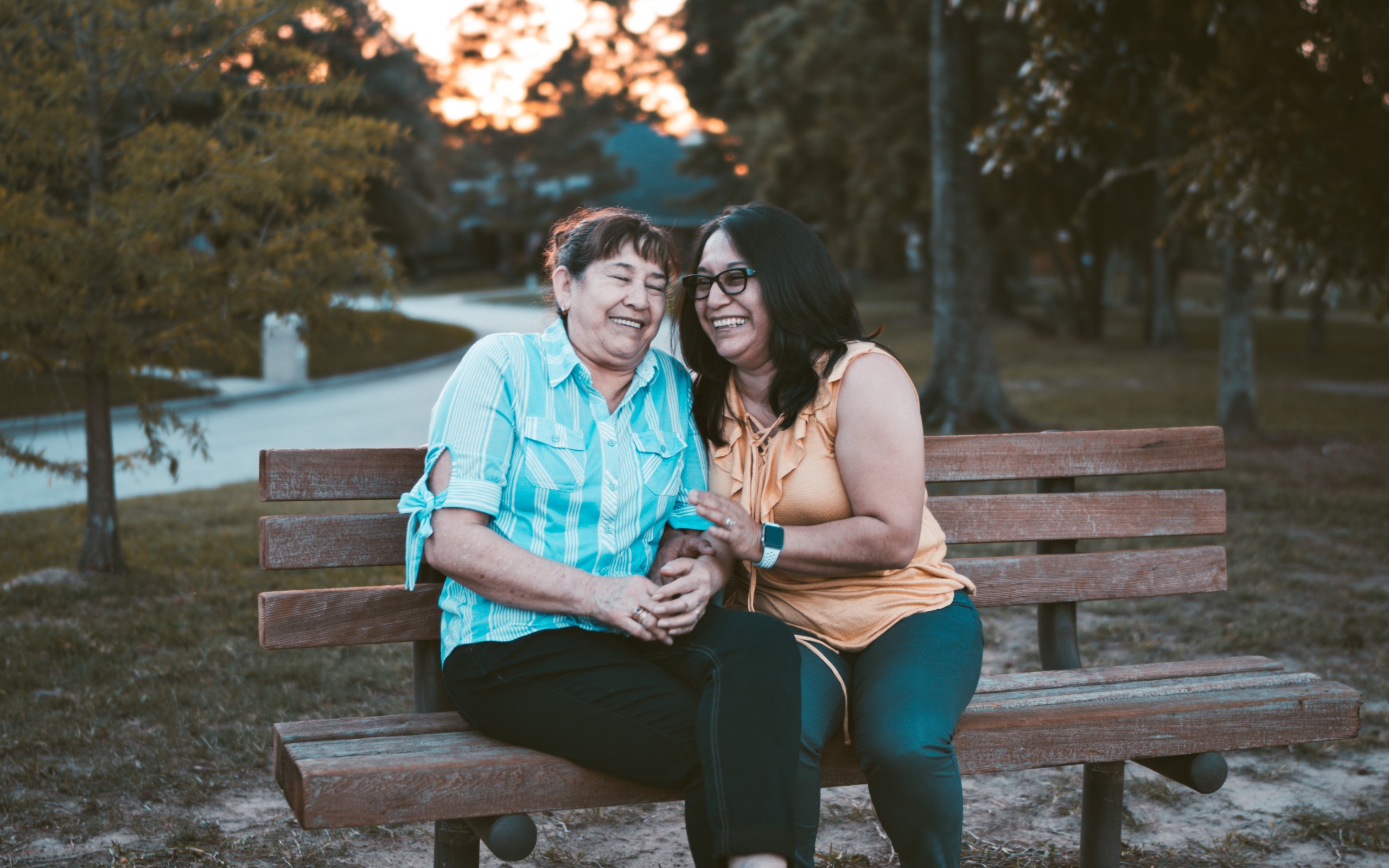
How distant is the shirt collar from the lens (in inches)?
106

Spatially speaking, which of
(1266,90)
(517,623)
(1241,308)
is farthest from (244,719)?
(1241,308)

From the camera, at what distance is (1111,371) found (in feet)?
68.2

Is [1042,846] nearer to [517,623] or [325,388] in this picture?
[517,623]

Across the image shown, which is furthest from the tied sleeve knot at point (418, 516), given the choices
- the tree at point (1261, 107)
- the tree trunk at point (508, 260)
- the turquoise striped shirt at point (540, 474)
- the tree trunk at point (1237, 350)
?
the tree trunk at point (508, 260)

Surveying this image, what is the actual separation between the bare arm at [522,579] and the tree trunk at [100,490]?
437cm

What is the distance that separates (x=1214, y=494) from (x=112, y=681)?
12.5 feet

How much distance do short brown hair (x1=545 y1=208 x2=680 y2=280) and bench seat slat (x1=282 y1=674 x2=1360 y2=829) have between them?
1082 millimetres

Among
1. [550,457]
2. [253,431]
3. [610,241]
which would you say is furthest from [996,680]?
[253,431]

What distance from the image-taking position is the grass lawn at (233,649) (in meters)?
3.39

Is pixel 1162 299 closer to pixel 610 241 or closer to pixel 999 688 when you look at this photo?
pixel 999 688

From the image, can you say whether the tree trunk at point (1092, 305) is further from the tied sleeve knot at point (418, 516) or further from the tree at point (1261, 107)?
the tied sleeve knot at point (418, 516)

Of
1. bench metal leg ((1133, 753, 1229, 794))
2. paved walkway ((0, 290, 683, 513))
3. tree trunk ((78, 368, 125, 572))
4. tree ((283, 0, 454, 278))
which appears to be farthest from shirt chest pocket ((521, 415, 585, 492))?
tree ((283, 0, 454, 278))

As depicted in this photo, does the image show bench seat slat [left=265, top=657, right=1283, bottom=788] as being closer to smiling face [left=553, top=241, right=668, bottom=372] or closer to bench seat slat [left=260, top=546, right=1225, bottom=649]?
bench seat slat [left=260, top=546, right=1225, bottom=649]

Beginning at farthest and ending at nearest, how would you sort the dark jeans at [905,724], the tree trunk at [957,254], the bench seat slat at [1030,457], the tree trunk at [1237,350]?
the tree trunk at [1237,350] < the tree trunk at [957,254] < the bench seat slat at [1030,457] < the dark jeans at [905,724]
